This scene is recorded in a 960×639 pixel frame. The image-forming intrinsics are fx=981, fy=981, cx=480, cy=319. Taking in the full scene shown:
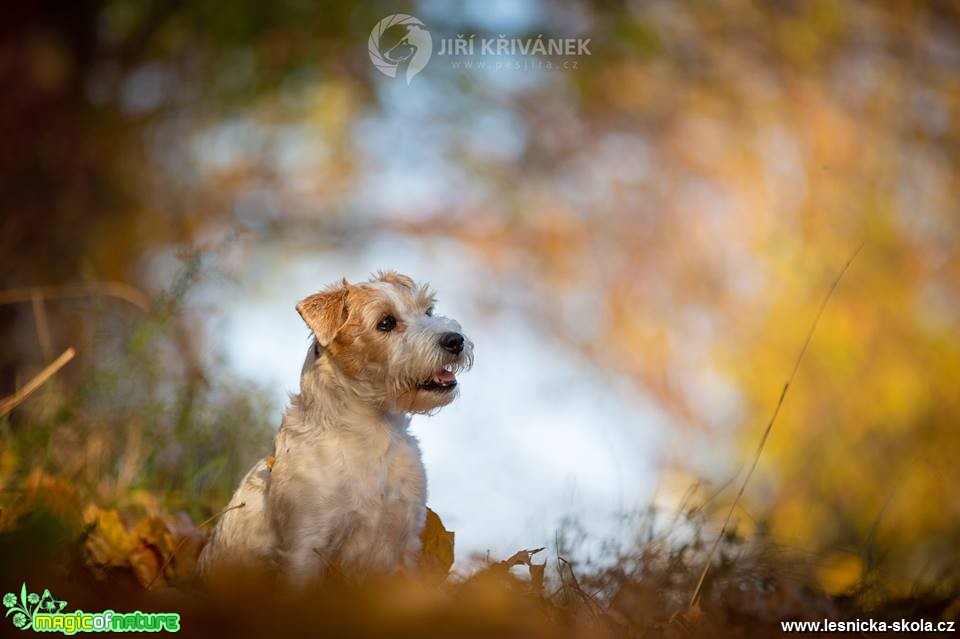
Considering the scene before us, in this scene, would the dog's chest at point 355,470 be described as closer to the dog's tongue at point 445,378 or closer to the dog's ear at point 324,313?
the dog's tongue at point 445,378

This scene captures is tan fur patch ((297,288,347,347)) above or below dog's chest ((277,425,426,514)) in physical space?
above

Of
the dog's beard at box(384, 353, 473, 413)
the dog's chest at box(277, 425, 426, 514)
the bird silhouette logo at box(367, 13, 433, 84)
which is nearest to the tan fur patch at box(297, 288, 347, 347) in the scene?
the dog's beard at box(384, 353, 473, 413)

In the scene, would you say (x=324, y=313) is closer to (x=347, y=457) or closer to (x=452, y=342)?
(x=452, y=342)

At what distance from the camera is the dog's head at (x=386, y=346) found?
149 inches

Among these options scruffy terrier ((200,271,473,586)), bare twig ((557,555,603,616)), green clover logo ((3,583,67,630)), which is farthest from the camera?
scruffy terrier ((200,271,473,586))

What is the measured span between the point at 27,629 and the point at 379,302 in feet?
7.54

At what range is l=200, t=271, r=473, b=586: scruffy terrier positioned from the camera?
340 cm

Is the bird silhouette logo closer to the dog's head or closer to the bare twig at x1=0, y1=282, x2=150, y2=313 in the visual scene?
the bare twig at x1=0, y1=282, x2=150, y2=313

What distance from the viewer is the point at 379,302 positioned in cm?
407

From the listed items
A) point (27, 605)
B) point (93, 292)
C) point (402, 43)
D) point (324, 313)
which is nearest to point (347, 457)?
point (324, 313)

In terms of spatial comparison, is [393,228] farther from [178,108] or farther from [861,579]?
[861,579]

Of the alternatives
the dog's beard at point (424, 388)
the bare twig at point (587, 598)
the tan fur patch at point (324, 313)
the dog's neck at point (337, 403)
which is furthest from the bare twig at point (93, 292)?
the bare twig at point (587, 598)

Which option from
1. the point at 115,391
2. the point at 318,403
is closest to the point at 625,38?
the point at 115,391

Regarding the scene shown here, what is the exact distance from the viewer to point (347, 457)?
3500 mm
